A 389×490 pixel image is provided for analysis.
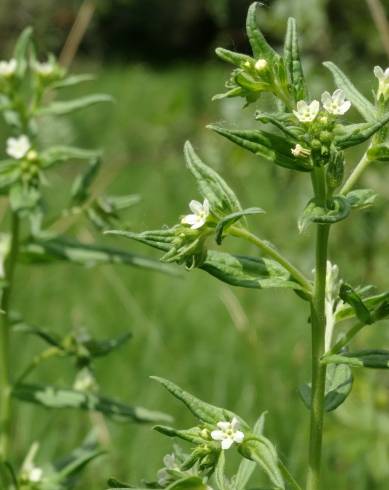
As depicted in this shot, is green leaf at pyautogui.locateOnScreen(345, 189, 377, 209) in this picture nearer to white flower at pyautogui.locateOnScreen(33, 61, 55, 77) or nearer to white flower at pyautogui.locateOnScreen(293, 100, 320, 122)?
white flower at pyautogui.locateOnScreen(293, 100, 320, 122)

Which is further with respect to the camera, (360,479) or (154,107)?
(154,107)

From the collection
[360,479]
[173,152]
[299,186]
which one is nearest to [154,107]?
[173,152]

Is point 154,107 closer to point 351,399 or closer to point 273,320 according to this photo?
point 273,320

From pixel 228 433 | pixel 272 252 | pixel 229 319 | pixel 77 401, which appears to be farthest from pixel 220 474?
pixel 229 319

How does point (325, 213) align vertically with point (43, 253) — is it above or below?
above

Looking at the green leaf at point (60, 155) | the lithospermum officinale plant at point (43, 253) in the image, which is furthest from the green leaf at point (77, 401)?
the green leaf at point (60, 155)

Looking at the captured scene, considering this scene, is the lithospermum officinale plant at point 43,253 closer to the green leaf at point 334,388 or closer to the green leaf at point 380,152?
the green leaf at point 334,388

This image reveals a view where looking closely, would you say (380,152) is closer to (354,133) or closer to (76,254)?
(354,133)

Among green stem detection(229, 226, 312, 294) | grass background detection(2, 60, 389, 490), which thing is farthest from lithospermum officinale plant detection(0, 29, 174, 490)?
green stem detection(229, 226, 312, 294)
